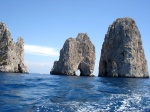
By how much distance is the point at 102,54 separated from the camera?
151 meters

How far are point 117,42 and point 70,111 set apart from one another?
12506cm

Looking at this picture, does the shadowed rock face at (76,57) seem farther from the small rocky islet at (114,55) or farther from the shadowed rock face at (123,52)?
the shadowed rock face at (123,52)

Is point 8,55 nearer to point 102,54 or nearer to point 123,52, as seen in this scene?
point 102,54

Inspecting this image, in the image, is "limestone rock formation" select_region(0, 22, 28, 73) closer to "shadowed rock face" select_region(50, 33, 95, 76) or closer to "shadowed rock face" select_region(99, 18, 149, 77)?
"shadowed rock face" select_region(50, 33, 95, 76)

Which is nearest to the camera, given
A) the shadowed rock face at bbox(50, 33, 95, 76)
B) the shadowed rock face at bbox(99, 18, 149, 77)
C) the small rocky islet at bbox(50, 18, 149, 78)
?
the shadowed rock face at bbox(99, 18, 149, 77)

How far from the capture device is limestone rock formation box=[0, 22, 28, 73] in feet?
459

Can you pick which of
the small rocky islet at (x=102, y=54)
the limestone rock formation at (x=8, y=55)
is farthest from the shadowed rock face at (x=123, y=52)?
the limestone rock formation at (x=8, y=55)

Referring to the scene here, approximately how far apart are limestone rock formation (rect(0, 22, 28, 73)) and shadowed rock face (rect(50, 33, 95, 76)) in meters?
19.8

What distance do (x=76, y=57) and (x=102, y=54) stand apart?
51.1 ft

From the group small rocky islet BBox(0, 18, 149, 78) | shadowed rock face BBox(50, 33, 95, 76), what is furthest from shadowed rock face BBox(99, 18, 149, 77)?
shadowed rock face BBox(50, 33, 95, 76)

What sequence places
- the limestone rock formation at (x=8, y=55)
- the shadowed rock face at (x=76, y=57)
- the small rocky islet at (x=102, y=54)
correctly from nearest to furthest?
the small rocky islet at (x=102, y=54) → the limestone rock formation at (x=8, y=55) → the shadowed rock face at (x=76, y=57)

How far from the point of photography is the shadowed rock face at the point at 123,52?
13325 cm

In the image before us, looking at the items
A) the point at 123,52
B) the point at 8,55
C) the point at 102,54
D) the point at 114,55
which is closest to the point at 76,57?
the point at 102,54

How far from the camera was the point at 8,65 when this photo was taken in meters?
140
